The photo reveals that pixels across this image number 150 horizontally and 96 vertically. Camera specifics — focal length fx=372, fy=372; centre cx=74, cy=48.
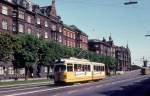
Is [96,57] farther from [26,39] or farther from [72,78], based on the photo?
[72,78]

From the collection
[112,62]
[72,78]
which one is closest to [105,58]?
[112,62]

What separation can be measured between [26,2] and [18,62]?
21.6 m

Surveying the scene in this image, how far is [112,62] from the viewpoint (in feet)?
425

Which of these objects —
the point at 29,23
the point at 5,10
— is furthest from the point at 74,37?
the point at 5,10

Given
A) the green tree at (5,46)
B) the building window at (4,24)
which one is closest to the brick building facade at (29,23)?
the building window at (4,24)

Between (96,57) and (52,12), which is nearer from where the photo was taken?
(52,12)

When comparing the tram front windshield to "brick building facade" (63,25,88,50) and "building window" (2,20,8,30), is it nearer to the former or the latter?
"building window" (2,20,8,30)

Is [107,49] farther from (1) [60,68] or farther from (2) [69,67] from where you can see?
(1) [60,68]

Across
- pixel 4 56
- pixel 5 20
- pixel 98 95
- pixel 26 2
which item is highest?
pixel 26 2

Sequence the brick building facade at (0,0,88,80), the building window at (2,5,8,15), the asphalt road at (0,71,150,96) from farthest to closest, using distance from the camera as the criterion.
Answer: the building window at (2,5,8,15), the brick building facade at (0,0,88,80), the asphalt road at (0,71,150,96)

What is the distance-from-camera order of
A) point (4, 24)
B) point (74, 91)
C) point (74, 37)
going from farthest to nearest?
point (74, 37)
point (4, 24)
point (74, 91)

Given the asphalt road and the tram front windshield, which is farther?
the tram front windshield

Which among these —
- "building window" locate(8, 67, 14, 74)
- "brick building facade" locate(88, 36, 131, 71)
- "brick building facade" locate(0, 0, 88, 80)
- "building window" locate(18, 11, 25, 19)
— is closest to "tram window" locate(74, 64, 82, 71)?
"brick building facade" locate(0, 0, 88, 80)

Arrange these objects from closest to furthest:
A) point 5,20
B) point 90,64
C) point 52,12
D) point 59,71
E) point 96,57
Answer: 1. point 59,71
2. point 90,64
3. point 5,20
4. point 52,12
5. point 96,57
